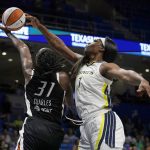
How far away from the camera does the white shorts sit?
4.23 meters

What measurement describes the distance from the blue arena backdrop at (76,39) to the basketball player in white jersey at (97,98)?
970cm

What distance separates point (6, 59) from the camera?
20.7 metres

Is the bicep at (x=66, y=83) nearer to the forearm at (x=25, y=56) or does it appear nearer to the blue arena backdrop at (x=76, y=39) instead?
the forearm at (x=25, y=56)

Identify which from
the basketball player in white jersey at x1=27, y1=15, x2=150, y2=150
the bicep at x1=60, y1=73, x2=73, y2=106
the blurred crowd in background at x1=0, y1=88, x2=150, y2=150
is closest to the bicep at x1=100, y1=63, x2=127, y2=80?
the basketball player in white jersey at x1=27, y1=15, x2=150, y2=150

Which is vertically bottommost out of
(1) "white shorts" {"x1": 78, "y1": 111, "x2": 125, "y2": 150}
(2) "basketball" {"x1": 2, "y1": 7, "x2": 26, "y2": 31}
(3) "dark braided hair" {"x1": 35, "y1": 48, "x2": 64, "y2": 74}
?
(1) "white shorts" {"x1": 78, "y1": 111, "x2": 125, "y2": 150}

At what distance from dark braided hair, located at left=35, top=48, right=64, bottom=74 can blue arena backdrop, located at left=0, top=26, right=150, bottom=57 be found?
9.97 m

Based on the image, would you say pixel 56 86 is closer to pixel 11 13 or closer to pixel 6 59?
pixel 11 13

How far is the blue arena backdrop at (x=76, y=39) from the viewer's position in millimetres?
14461

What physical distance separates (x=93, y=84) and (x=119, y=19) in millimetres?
18675

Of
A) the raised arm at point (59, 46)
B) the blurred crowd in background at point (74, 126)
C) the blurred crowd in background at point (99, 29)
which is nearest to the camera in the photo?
the raised arm at point (59, 46)

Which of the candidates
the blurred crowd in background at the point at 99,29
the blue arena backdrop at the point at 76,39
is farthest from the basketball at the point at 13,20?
the blue arena backdrop at the point at 76,39

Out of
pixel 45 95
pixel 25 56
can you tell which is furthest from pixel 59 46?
pixel 45 95

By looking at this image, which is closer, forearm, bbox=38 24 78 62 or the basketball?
forearm, bbox=38 24 78 62

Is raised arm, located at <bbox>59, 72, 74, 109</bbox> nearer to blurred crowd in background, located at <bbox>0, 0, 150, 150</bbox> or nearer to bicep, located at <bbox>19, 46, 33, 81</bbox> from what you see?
bicep, located at <bbox>19, 46, 33, 81</bbox>
